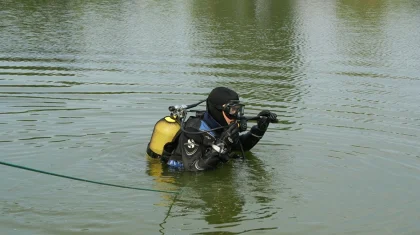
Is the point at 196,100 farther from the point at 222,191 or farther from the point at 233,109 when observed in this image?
the point at 222,191

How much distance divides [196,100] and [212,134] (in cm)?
454

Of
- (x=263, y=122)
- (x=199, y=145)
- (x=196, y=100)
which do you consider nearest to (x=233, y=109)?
(x=199, y=145)

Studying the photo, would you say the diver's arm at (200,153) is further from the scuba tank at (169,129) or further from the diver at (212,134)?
the scuba tank at (169,129)

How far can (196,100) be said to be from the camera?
41.9ft

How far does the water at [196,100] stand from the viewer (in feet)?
23.6

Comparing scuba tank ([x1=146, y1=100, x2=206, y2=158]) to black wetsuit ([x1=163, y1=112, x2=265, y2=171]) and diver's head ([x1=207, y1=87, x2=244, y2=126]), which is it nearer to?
black wetsuit ([x1=163, y1=112, x2=265, y2=171])

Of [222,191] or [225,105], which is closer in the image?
[222,191]

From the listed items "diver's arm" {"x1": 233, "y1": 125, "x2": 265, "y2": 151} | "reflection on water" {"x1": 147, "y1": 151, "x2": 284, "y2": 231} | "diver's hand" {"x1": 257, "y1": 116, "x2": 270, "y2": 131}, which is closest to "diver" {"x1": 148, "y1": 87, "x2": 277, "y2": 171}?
"reflection on water" {"x1": 147, "y1": 151, "x2": 284, "y2": 231}

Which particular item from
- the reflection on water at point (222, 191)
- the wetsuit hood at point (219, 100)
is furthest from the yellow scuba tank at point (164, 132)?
the wetsuit hood at point (219, 100)

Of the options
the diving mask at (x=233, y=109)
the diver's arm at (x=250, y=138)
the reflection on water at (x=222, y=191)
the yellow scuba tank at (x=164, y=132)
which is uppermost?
the diving mask at (x=233, y=109)

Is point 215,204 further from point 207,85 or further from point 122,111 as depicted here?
point 207,85

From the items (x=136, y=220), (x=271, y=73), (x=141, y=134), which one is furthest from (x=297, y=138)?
(x=271, y=73)

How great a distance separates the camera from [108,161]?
9008 millimetres

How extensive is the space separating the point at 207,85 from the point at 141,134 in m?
3.91
